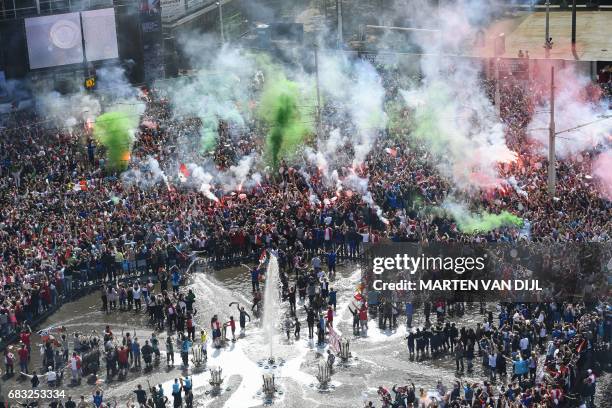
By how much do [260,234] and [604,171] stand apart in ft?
41.2

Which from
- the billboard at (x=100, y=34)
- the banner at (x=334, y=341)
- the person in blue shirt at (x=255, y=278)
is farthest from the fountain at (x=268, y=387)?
the billboard at (x=100, y=34)

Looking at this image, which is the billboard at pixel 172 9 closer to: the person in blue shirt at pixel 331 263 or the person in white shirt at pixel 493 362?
the person in blue shirt at pixel 331 263

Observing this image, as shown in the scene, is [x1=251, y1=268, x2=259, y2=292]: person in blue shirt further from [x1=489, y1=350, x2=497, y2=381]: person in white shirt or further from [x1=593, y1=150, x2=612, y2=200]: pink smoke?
[x1=593, y1=150, x2=612, y2=200]: pink smoke

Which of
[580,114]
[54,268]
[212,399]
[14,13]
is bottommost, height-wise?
[212,399]

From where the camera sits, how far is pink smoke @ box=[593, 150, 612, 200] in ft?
125

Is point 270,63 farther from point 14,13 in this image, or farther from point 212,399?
point 212,399

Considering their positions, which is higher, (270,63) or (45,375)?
(270,63)

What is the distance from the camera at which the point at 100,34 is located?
2185 inches

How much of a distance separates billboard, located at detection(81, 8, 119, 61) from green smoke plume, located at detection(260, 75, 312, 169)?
28.0 feet

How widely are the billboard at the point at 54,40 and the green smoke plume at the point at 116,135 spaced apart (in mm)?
6024

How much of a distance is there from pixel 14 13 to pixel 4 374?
27.9 m

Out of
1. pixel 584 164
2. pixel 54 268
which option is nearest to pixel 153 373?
pixel 54 268

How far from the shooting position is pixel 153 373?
29641 millimetres

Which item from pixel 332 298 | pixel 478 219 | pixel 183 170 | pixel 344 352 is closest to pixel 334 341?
pixel 344 352
